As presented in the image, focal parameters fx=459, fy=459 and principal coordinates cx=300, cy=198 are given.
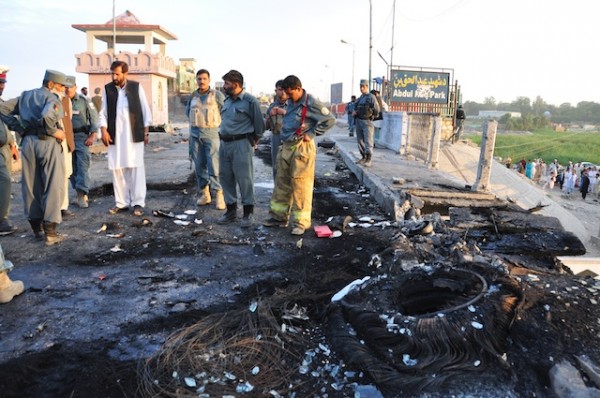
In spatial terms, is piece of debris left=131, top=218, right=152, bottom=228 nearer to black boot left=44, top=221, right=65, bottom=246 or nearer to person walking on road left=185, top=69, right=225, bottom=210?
black boot left=44, top=221, right=65, bottom=246

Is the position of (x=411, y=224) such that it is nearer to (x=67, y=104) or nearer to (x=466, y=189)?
(x=466, y=189)

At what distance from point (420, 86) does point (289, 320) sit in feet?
72.2

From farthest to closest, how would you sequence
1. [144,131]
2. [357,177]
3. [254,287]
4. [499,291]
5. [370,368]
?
[357,177], [144,131], [254,287], [499,291], [370,368]

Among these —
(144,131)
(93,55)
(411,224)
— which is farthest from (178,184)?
(93,55)

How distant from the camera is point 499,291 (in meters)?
3.03

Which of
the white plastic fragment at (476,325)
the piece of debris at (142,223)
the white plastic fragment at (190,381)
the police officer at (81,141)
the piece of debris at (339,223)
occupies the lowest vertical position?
the white plastic fragment at (190,381)

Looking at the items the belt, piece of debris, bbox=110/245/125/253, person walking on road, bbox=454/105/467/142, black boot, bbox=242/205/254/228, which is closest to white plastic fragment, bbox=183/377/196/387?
piece of debris, bbox=110/245/125/253

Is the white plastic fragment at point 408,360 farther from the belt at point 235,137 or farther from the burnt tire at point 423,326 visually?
the belt at point 235,137

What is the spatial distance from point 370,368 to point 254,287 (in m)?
1.46

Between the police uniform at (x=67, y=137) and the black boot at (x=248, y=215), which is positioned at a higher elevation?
the police uniform at (x=67, y=137)

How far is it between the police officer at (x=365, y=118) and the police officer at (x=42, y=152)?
5.89m

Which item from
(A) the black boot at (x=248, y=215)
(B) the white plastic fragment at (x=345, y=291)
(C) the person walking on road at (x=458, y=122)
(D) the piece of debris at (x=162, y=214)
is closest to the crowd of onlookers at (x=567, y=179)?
(C) the person walking on road at (x=458, y=122)

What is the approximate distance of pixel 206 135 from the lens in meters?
6.46

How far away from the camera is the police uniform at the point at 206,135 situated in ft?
→ 21.1
